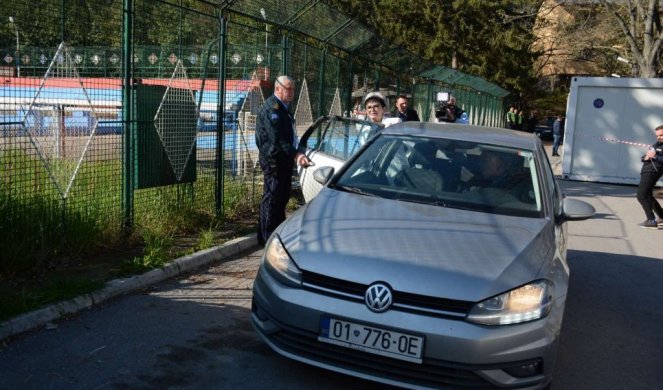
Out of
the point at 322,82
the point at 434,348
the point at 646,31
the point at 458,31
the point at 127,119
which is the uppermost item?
the point at 458,31

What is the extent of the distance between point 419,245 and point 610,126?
14962mm

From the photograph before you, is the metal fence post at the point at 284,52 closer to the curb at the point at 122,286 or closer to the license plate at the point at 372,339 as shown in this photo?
the curb at the point at 122,286

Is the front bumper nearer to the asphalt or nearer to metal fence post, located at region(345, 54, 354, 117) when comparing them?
the asphalt

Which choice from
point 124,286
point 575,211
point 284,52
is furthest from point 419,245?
point 284,52

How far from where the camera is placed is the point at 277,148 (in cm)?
658

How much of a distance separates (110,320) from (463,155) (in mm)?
3012

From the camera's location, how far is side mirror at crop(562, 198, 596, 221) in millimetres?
4738

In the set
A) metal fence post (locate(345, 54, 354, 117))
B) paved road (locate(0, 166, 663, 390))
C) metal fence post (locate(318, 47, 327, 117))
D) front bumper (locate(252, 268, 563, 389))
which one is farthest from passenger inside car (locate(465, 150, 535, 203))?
metal fence post (locate(345, 54, 354, 117))

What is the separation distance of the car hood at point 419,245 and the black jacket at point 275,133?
6.73 ft

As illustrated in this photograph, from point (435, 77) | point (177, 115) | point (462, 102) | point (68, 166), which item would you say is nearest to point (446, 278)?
point (68, 166)

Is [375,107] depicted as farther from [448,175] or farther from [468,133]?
[448,175]

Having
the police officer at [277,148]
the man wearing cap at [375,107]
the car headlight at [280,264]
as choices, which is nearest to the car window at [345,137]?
the man wearing cap at [375,107]

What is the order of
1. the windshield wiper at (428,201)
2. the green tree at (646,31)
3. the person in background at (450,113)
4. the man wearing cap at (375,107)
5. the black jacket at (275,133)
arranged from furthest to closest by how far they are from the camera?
the green tree at (646,31) → the person in background at (450,113) → the man wearing cap at (375,107) → the black jacket at (275,133) → the windshield wiper at (428,201)

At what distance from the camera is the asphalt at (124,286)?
428cm
